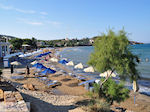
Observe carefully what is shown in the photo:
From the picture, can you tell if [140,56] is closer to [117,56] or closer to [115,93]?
[117,56]

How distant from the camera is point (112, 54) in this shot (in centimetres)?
732

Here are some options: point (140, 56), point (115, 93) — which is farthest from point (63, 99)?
point (140, 56)

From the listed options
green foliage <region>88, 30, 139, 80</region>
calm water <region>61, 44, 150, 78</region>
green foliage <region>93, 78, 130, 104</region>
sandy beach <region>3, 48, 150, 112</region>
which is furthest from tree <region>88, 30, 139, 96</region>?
sandy beach <region>3, 48, 150, 112</region>

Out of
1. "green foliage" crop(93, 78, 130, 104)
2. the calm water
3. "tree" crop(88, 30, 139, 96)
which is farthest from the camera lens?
the calm water

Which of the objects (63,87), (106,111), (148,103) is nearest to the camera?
(106,111)

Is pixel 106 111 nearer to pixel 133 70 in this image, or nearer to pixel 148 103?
pixel 133 70

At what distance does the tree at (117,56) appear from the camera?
23.5 feet

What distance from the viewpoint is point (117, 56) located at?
7285 millimetres

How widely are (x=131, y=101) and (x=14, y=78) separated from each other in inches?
455

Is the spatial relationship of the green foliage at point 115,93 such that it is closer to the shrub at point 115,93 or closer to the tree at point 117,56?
the shrub at point 115,93

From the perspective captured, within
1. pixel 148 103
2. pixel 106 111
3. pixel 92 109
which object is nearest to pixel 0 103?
pixel 92 109

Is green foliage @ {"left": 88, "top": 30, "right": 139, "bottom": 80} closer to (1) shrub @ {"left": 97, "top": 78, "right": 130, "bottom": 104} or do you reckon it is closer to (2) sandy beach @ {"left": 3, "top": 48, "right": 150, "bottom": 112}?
(1) shrub @ {"left": 97, "top": 78, "right": 130, "bottom": 104}

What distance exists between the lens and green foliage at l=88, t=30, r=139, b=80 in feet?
23.5

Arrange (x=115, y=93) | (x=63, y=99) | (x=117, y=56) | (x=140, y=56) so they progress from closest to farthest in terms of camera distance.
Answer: (x=117, y=56) < (x=140, y=56) < (x=115, y=93) < (x=63, y=99)
